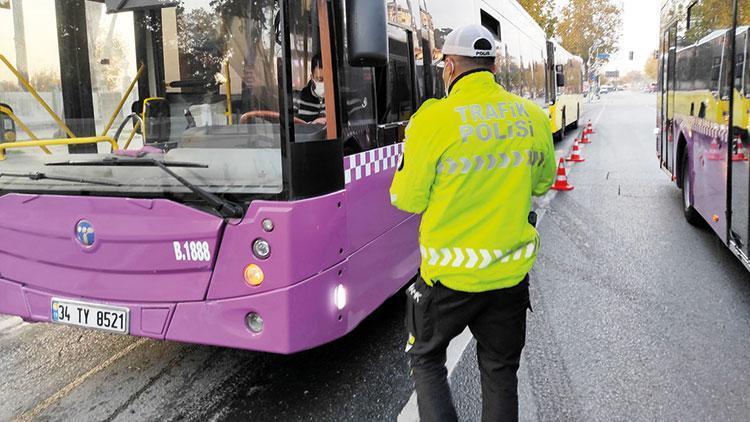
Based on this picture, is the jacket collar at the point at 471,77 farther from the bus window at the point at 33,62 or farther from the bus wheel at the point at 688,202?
the bus wheel at the point at 688,202

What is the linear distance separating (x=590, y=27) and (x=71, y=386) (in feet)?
195

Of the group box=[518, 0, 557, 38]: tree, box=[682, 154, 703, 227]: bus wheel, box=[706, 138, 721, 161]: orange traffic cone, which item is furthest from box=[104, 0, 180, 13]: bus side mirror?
box=[518, 0, 557, 38]: tree

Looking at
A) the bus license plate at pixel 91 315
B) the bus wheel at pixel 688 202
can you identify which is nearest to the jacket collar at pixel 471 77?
the bus license plate at pixel 91 315

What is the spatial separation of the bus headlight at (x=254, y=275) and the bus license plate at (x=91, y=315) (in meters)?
0.75

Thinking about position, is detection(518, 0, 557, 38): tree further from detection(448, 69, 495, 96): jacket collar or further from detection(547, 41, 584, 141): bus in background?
detection(448, 69, 495, 96): jacket collar

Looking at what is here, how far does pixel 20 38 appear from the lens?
138 inches

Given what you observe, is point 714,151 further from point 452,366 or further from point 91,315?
point 91,315

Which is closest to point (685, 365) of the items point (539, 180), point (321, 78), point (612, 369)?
point (612, 369)

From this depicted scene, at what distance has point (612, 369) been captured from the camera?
3.91 m

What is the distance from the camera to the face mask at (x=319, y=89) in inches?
122

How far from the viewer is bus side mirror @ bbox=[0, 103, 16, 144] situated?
3639 millimetres

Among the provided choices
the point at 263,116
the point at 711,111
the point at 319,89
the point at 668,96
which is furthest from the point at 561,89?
the point at 263,116

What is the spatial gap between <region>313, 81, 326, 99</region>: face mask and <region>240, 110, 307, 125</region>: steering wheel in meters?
0.17

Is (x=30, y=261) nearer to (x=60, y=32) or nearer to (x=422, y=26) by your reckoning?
(x=60, y=32)
